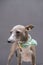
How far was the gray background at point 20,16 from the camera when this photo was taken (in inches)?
61.7

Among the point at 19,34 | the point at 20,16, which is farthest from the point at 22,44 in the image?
the point at 20,16

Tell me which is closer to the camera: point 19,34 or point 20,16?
point 19,34

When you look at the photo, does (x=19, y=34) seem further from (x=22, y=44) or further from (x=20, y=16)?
(x=20, y=16)

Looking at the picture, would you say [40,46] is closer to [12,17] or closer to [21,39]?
[12,17]

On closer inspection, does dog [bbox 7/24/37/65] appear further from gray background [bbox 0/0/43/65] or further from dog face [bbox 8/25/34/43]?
gray background [bbox 0/0/43/65]

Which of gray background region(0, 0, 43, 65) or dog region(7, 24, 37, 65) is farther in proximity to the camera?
gray background region(0, 0, 43, 65)

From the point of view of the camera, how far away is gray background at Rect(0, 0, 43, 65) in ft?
5.15

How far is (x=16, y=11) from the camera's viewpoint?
163cm

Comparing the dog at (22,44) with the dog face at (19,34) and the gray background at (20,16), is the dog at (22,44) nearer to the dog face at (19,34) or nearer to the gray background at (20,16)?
the dog face at (19,34)

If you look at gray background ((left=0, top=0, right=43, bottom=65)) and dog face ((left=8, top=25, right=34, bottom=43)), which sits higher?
gray background ((left=0, top=0, right=43, bottom=65))

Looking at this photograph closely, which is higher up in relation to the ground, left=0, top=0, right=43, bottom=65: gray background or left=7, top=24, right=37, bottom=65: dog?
left=0, top=0, right=43, bottom=65: gray background

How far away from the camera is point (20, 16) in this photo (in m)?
1.62

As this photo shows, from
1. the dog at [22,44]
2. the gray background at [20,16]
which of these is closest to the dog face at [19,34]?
the dog at [22,44]

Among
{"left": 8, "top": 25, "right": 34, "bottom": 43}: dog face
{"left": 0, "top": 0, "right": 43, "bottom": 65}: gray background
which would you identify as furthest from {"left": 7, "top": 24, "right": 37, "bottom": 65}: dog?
{"left": 0, "top": 0, "right": 43, "bottom": 65}: gray background
